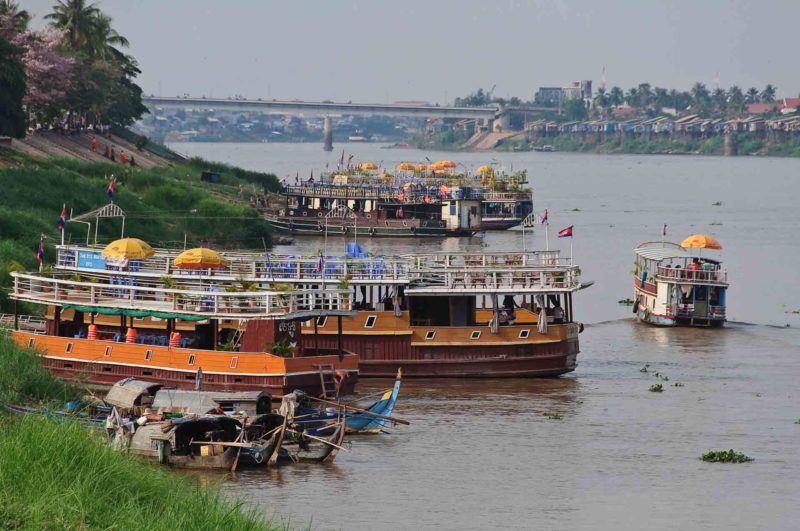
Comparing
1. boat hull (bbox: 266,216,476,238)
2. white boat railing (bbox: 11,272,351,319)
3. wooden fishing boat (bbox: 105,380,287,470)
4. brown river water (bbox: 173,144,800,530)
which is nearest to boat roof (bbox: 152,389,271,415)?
wooden fishing boat (bbox: 105,380,287,470)

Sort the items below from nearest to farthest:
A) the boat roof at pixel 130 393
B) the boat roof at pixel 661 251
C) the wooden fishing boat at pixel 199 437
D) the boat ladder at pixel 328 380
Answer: the wooden fishing boat at pixel 199 437 → the boat roof at pixel 130 393 → the boat ladder at pixel 328 380 → the boat roof at pixel 661 251

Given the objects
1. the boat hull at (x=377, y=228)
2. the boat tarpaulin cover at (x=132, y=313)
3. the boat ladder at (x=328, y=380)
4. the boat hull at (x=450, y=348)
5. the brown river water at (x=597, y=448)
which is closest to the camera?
the brown river water at (x=597, y=448)

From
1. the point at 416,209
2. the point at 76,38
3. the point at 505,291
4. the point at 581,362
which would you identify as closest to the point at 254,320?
the point at 505,291

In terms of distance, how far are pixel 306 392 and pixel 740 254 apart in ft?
172

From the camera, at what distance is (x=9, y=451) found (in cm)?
2417

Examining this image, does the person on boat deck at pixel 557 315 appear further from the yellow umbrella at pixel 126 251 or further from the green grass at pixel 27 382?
the green grass at pixel 27 382

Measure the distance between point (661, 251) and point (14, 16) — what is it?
49951 millimetres

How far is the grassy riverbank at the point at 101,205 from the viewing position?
182 feet

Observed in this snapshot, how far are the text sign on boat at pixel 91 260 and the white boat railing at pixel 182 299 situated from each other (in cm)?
237

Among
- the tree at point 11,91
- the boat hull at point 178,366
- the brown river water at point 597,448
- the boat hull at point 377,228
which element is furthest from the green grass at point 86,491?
the boat hull at point 377,228

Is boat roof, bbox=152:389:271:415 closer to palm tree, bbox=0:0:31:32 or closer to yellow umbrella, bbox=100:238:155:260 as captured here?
yellow umbrella, bbox=100:238:155:260

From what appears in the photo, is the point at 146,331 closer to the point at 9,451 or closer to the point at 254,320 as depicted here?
the point at 254,320

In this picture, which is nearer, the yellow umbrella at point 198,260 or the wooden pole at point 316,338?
the wooden pole at point 316,338

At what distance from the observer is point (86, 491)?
2336 centimetres
